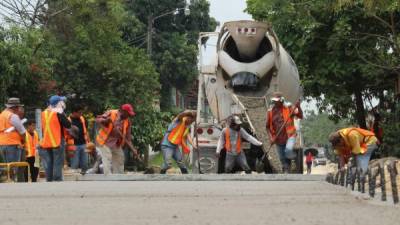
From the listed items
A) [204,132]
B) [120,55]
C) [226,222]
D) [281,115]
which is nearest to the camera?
[226,222]

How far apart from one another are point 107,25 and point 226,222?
22.1 m

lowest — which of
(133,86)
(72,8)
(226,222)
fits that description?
(226,222)

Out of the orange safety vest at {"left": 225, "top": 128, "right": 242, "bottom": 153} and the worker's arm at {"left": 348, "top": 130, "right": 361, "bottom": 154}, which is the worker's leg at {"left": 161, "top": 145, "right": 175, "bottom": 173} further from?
the worker's arm at {"left": 348, "top": 130, "right": 361, "bottom": 154}

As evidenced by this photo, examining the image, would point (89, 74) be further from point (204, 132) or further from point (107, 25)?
point (204, 132)

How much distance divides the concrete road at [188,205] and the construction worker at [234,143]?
4681 mm

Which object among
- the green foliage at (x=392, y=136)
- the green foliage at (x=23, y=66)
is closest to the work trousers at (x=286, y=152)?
the green foliage at (x=392, y=136)

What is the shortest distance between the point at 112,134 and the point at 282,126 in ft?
9.39

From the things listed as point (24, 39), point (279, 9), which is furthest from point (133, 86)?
point (279, 9)

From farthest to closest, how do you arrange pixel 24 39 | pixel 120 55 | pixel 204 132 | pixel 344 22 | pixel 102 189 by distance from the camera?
1. pixel 120 55
2. pixel 24 39
3. pixel 344 22
4. pixel 204 132
5. pixel 102 189

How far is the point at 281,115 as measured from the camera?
1413 centimetres

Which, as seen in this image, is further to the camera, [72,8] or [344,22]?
[72,8]

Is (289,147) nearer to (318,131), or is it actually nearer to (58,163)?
(58,163)

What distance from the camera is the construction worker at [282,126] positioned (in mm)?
13906

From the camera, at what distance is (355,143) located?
12406 mm
